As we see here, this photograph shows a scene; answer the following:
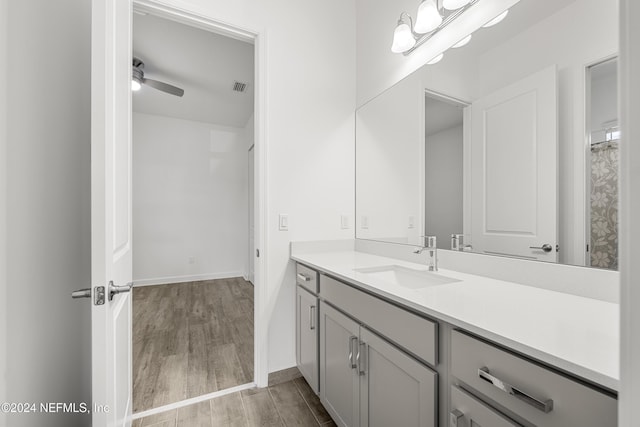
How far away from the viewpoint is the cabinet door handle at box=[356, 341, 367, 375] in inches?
44.4

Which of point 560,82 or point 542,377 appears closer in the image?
point 542,377

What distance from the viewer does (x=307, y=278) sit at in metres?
1.67

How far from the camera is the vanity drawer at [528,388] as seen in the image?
0.52 m

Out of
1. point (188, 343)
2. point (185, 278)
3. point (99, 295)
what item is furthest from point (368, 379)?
point (185, 278)

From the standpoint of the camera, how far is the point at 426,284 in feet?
4.39

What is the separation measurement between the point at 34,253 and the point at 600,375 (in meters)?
1.39

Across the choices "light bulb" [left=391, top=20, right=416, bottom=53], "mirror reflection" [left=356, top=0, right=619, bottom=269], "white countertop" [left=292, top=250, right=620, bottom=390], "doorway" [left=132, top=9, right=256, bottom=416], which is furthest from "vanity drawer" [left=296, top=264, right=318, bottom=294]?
"light bulb" [left=391, top=20, right=416, bottom=53]

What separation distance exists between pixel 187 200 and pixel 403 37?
3926 mm

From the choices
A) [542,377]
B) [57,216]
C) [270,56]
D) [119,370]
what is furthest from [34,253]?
[270,56]

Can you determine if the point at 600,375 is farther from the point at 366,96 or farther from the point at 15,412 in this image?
the point at 366,96

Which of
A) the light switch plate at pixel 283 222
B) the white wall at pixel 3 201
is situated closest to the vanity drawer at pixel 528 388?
the white wall at pixel 3 201

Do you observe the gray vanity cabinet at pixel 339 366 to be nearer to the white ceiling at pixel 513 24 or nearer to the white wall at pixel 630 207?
the white wall at pixel 630 207

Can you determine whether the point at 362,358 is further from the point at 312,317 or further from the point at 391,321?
the point at 312,317

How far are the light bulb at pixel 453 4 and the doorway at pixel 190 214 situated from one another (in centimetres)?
149
